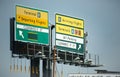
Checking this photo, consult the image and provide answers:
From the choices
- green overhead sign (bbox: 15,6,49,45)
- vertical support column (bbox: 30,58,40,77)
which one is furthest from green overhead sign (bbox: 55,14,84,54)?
vertical support column (bbox: 30,58,40,77)

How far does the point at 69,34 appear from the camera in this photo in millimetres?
9758

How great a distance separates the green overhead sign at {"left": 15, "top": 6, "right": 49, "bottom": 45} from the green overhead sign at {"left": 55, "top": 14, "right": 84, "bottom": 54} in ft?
1.53

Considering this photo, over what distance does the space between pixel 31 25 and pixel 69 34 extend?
146 cm

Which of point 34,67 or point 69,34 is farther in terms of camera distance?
point 69,34

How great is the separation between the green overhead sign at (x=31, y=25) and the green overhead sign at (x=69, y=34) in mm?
467

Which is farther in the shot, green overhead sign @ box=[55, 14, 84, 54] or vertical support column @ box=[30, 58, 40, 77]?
green overhead sign @ box=[55, 14, 84, 54]

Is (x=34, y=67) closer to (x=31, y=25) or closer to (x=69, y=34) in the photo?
(x=31, y=25)

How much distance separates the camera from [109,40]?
423 inches

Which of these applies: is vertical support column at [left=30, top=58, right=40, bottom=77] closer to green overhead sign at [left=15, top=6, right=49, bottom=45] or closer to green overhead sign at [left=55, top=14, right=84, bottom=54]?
green overhead sign at [left=15, top=6, right=49, bottom=45]

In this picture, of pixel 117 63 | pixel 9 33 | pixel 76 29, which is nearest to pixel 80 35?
pixel 76 29

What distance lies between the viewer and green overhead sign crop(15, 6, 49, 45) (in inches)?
336

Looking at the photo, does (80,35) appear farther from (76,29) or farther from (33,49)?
(33,49)

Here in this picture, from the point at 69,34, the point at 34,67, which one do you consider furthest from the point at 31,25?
the point at 69,34

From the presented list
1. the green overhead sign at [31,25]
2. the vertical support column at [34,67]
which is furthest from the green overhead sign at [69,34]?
the vertical support column at [34,67]
